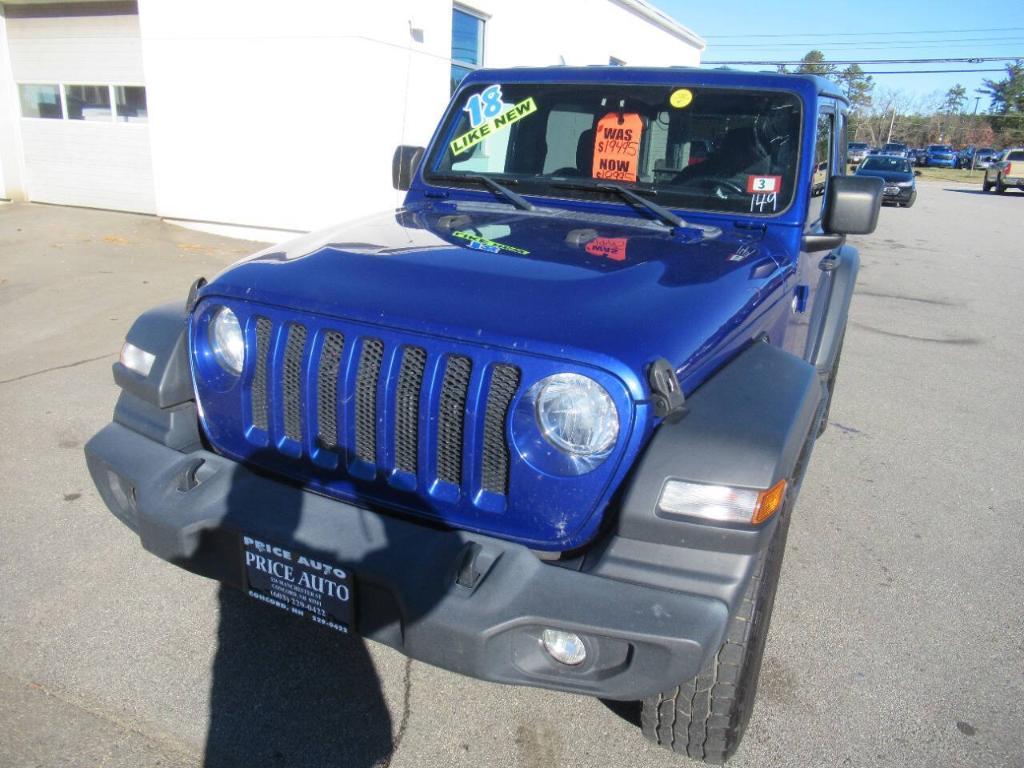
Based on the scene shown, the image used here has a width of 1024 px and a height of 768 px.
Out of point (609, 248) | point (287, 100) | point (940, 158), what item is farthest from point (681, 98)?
point (940, 158)

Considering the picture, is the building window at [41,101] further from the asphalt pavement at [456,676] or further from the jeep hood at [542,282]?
the jeep hood at [542,282]

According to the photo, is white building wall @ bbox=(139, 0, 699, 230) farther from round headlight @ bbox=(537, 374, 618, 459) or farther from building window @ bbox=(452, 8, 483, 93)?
round headlight @ bbox=(537, 374, 618, 459)

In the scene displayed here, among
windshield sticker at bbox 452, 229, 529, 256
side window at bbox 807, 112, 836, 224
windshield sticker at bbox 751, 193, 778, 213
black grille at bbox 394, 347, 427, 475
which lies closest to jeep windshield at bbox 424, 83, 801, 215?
windshield sticker at bbox 751, 193, 778, 213

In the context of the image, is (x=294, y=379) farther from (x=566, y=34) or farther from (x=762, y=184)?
(x=566, y=34)

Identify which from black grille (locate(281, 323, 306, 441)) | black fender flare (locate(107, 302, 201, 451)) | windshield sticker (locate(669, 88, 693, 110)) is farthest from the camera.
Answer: windshield sticker (locate(669, 88, 693, 110))

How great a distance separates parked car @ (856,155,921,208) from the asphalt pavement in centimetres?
1938

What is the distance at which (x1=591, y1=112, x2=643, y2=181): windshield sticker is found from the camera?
339 centimetres

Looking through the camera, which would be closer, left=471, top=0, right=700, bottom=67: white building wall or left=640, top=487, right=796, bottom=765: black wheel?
left=640, top=487, right=796, bottom=765: black wheel

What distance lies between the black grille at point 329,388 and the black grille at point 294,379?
0.07 metres

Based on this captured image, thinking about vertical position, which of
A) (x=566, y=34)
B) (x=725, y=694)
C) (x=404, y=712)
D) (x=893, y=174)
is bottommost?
(x=404, y=712)

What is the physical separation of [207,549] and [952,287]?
11071 mm

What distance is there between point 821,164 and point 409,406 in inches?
91.7

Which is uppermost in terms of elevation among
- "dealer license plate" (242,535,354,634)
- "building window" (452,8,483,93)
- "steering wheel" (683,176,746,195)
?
"building window" (452,8,483,93)

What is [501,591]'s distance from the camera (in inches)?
77.7
